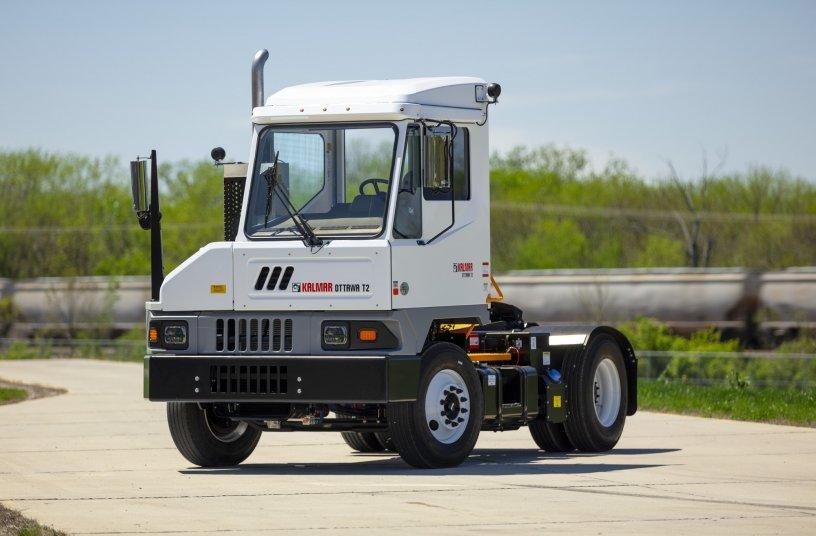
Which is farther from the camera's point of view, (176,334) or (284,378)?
(176,334)

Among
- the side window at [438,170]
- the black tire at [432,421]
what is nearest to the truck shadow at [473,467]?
the black tire at [432,421]

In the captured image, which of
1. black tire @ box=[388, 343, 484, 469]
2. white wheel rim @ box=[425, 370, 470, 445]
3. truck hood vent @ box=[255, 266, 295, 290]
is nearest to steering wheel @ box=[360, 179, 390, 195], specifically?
truck hood vent @ box=[255, 266, 295, 290]

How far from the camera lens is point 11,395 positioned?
26.4 m

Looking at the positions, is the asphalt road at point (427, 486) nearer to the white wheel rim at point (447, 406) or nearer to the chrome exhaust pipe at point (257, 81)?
the white wheel rim at point (447, 406)

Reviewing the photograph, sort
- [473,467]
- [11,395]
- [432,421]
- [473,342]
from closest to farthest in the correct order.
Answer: [432,421] < [473,467] < [473,342] < [11,395]

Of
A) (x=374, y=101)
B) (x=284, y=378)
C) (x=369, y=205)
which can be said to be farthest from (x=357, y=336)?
(x=374, y=101)

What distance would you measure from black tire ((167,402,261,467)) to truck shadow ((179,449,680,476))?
0.15 metres

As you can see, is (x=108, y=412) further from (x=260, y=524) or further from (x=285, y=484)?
(x=260, y=524)

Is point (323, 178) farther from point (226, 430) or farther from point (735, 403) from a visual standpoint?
point (735, 403)

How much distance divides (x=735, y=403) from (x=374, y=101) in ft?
27.6

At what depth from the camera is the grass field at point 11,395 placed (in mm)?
25500

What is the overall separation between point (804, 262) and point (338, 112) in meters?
52.8

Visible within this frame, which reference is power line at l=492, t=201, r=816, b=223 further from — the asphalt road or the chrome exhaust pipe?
the chrome exhaust pipe

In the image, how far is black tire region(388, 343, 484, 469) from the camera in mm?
13508
